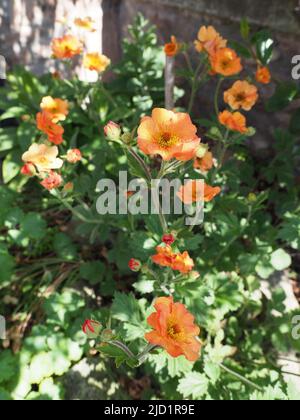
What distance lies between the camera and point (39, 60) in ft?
11.0

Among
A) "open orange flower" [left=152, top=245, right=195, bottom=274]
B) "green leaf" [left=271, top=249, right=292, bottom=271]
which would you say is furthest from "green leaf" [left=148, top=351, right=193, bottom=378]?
"green leaf" [left=271, top=249, right=292, bottom=271]

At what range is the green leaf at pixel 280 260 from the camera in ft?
6.61

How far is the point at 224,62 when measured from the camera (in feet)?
6.64

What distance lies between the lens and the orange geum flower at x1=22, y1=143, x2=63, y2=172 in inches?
64.7

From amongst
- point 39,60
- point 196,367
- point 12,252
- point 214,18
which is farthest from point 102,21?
point 196,367

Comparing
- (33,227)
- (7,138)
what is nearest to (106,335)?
(33,227)

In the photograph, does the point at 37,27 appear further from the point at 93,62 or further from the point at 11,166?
the point at 93,62

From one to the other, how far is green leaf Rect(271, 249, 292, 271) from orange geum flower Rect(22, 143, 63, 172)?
1135 mm

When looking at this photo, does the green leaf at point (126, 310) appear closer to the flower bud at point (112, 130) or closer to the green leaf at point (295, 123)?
the flower bud at point (112, 130)

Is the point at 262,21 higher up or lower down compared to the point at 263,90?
higher up

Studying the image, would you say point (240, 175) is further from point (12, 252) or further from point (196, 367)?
point (12, 252)
